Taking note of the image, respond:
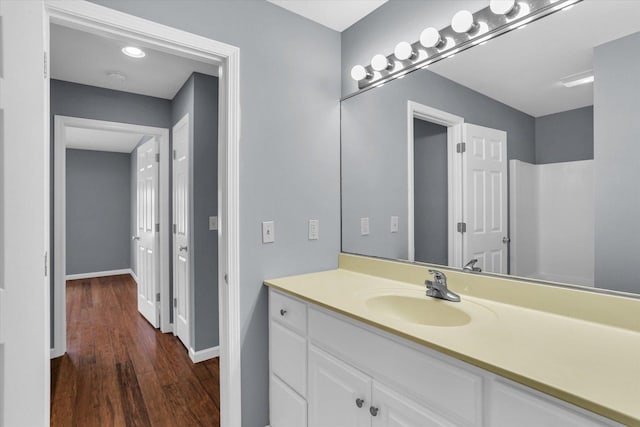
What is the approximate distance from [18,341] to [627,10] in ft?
7.45

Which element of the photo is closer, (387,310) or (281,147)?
(387,310)

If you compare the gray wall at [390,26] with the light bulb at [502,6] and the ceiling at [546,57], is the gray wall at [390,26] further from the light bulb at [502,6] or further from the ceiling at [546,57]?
the ceiling at [546,57]

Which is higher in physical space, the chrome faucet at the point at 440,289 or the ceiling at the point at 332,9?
the ceiling at the point at 332,9

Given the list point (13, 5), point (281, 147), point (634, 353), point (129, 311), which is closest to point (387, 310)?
point (634, 353)

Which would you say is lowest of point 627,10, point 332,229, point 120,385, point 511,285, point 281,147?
point 120,385

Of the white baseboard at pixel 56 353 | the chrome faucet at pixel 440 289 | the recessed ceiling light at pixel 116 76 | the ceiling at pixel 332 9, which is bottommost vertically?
the white baseboard at pixel 56 353

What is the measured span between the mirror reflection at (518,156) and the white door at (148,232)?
2356mm

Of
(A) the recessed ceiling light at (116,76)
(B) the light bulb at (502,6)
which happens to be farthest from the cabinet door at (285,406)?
(A) the recessed ceiling light at (116,76)

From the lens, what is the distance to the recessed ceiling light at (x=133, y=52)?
7.69 feet

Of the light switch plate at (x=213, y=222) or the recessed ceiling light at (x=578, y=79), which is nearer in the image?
the recessed ceiling light at (x=578, y=79)

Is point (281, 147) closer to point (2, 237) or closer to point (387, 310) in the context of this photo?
point (387, 310)

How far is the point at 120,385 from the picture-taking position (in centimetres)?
237

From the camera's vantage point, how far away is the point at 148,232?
3.72 m

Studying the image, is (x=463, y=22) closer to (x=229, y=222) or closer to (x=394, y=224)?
(x=394, y=224)
